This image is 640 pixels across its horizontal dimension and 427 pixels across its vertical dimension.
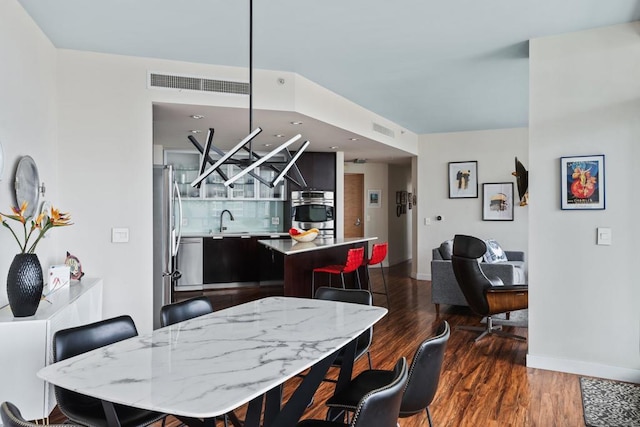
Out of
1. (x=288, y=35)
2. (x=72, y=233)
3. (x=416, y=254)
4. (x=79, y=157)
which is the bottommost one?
(x=416, y=254)

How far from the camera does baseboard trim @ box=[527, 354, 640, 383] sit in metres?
3.49

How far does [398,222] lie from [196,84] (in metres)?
7.71

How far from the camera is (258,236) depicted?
7766 mm

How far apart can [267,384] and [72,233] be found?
3.16 meters

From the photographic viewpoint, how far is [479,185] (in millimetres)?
7988

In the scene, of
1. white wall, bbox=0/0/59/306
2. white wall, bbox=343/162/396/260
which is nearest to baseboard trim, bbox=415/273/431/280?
white wall, bbox=343/162/396/260

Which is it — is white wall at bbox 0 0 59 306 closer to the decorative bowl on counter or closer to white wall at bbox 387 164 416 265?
the decorative bowl on counter

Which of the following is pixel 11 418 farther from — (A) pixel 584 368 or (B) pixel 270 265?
(B) pixel 270 265

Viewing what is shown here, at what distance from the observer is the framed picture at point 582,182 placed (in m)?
3.59

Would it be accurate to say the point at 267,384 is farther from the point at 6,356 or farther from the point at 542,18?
the point at 542,18

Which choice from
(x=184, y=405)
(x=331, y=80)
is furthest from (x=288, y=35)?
(x=184, y=405)

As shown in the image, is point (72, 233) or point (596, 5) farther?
point (72, 233)

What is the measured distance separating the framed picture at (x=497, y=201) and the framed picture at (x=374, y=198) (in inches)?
116

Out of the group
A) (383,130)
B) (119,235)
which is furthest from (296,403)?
(383,130)
